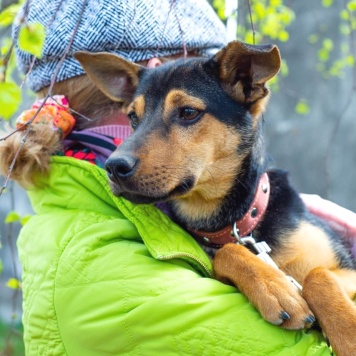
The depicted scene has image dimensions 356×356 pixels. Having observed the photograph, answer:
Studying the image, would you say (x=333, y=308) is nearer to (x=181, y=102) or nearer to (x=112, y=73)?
(x=181, y=102)

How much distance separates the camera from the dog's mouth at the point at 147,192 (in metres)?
2.29

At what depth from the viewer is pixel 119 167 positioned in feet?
7.41

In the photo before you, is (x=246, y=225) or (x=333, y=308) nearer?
(x=333, y=308)

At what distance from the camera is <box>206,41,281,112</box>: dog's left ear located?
2.46 meters

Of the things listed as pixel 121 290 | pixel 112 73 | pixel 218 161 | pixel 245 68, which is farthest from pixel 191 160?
pixel 121 290

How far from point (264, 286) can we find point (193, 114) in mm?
799

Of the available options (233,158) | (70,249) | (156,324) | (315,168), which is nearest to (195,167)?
(233,158)

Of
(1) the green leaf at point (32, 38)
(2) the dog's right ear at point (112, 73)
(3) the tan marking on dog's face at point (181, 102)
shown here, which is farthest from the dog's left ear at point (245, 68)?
(1) the green leaf at point (32, 38)

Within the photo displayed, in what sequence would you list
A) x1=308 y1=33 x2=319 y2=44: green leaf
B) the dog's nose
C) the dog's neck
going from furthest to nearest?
1. x1=308 y1=33 x2=319 y2=44: green leaf
2. the dog's neck
3. the dog's nose

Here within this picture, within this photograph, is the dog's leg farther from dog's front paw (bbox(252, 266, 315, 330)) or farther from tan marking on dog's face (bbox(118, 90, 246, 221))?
tan marking on dog's face (bbox(118, 90, 246, 221))

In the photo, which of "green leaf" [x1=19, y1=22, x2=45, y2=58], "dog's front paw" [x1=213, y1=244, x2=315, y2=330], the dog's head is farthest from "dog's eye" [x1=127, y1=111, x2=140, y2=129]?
"green leaf" [x1=19, y1=22, x2=45, y2=58]

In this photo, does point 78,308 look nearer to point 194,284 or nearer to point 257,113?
point 194,284

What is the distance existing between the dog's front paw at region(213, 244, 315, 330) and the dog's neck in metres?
0.24

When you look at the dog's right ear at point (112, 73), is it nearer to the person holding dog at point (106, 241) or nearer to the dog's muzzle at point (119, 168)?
the person holding dog at point (106, 241)
